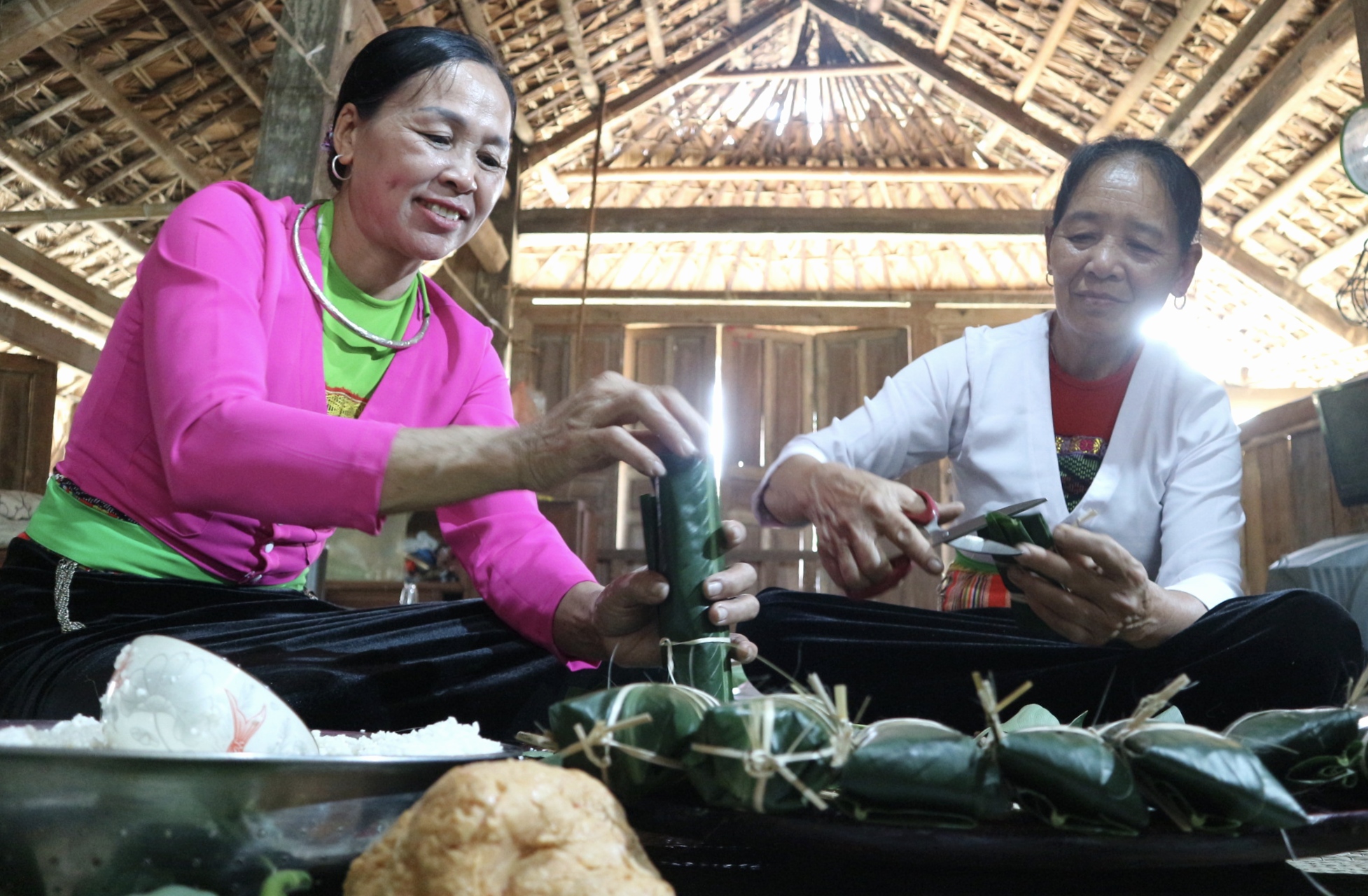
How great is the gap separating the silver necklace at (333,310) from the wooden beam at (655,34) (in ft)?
18.8

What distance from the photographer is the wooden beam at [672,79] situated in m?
7.68

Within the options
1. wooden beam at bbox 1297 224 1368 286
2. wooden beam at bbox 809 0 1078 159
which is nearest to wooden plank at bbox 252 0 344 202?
wooden beam at bbox 809 0 1078 159

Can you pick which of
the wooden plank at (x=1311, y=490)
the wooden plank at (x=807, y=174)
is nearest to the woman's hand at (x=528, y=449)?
the wooden plank at (x=1311, y=490)

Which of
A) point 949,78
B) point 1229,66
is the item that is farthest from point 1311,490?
point 949,78

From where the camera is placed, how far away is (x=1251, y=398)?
316 inches

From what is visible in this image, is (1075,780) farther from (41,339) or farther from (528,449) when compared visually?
(41,339)

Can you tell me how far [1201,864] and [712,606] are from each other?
20.9 inches

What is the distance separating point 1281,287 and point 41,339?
8.04m

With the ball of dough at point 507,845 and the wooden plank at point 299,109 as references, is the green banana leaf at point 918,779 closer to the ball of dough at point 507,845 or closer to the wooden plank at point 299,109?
the ball of dough at point 507,845

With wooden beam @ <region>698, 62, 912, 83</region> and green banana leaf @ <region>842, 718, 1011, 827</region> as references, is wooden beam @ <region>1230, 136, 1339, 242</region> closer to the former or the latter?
wooden beam @ <region>698, 62, 912, 83</region>

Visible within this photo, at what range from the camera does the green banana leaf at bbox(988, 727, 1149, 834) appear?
0.66 metres

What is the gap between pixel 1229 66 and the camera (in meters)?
5.87

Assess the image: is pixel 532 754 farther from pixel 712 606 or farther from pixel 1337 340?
pixel 1337 340

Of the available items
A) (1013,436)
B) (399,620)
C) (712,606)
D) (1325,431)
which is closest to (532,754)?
(712,606)
